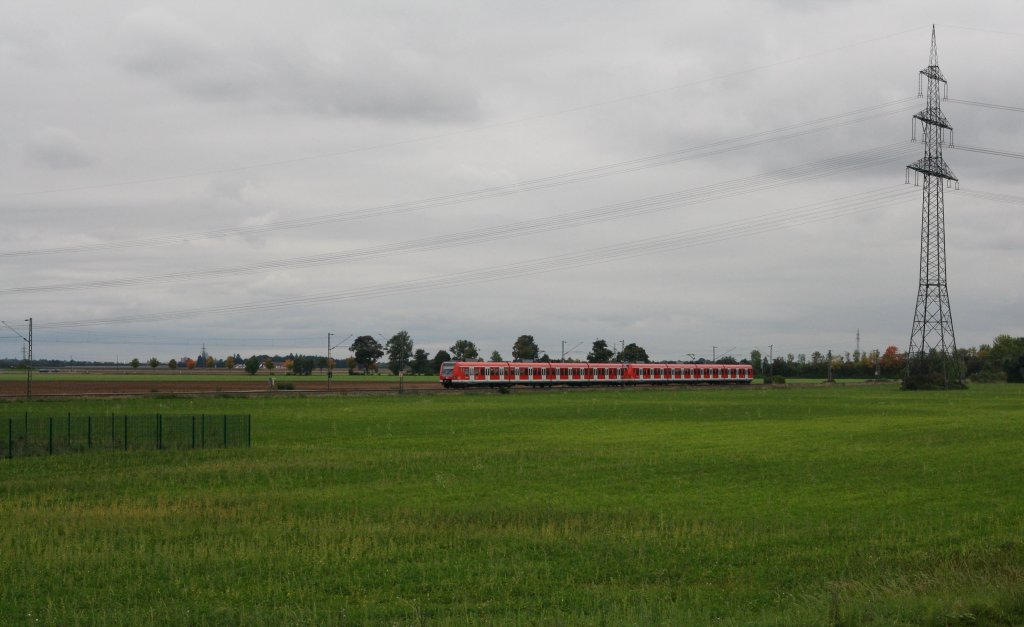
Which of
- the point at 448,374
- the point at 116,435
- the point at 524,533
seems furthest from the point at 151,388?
the point at 524,533

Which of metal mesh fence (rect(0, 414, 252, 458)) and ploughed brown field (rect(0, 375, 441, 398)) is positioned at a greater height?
ploughed brown field (rect(0, 375, 441, 398))

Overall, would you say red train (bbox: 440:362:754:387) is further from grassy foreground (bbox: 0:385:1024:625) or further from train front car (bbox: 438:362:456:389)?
grassy foreground (bbox: 0:385:1024:625)

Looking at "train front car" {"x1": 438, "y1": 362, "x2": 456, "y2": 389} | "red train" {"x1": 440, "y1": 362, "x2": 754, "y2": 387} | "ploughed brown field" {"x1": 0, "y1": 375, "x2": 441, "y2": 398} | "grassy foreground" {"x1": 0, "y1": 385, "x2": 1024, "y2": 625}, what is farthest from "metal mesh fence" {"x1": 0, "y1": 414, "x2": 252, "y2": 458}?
"red train" {"x1": 440, "y1": 362, "x2": 754, "y2": 387}

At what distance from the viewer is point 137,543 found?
2098 centimetres

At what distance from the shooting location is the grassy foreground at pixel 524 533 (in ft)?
50.9

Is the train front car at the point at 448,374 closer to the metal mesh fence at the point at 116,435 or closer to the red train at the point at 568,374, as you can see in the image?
the red train at the point at 568,374

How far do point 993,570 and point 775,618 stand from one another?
5.72m

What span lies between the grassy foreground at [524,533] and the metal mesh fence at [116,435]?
7.22 ft

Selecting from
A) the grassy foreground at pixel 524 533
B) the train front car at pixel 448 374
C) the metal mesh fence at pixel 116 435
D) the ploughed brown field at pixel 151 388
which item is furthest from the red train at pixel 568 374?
the grassy foreground at pixel 524 533

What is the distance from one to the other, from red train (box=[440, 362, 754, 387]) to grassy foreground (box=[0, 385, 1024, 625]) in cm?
6172

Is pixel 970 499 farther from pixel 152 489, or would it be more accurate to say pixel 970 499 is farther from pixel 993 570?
pixel 152 489

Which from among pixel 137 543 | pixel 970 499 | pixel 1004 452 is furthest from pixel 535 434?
pixel 137 543

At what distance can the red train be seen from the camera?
107 meters

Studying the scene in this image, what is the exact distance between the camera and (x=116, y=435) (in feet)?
150
